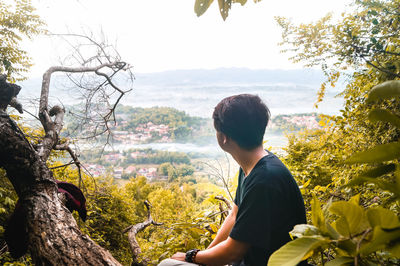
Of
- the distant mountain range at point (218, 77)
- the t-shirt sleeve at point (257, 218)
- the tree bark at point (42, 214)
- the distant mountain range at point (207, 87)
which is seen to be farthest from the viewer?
A: the distant mountain range at point (218, 77)

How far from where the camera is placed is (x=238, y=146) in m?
1.14

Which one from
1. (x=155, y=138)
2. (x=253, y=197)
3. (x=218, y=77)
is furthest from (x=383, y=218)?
(x=218, y=77)

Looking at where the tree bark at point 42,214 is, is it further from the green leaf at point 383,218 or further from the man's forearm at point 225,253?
the green leaf at point 383,218

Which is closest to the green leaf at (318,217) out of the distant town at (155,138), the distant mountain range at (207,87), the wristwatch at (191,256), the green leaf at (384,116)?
the green leaf at (384,116)

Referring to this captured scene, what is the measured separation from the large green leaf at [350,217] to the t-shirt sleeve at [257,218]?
606 mm

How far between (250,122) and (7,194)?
2.81m

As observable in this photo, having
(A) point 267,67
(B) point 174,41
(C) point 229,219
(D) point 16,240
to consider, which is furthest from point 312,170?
(B) point 174,41

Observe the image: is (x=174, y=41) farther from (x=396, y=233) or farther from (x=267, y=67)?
(x=396, y=233)

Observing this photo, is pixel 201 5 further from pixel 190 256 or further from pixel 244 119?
pixel 190 256

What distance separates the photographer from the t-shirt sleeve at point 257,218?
3.03ft

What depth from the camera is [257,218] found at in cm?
92

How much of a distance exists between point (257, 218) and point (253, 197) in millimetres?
77

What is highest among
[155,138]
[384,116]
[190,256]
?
[384,116]

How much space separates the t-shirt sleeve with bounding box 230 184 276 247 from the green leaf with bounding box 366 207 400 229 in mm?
649
